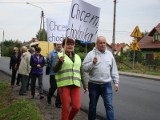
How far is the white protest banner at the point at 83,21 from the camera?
7742 millimetres

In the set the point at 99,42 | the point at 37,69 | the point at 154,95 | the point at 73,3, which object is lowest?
the point at 154,95

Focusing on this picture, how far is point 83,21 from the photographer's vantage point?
8102mm

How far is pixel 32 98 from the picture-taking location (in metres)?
12.1

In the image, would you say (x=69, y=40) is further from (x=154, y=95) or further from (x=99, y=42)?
(x=154, y=95)

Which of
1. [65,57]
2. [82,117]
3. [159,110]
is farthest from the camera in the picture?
[159,110]

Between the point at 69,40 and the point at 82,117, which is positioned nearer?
the point at 69,40

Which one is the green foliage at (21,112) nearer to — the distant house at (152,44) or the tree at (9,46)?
the distant house at (152,44)

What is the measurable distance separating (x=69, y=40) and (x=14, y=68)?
28.3 feet

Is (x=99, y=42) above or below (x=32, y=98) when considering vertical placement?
above

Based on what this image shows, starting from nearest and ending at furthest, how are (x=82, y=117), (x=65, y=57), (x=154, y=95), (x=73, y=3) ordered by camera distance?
(x=65, y=57)
(x=73, y=3)
(x=82, y=117)
(x=154, y=95)

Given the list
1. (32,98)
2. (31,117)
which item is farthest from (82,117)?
(32,98)

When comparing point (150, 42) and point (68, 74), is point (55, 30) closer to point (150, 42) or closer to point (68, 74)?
point (68, 74)

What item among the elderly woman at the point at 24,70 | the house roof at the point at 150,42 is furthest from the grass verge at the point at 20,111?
the house roof at the point at 150,42

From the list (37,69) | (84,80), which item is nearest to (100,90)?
(84,80)
